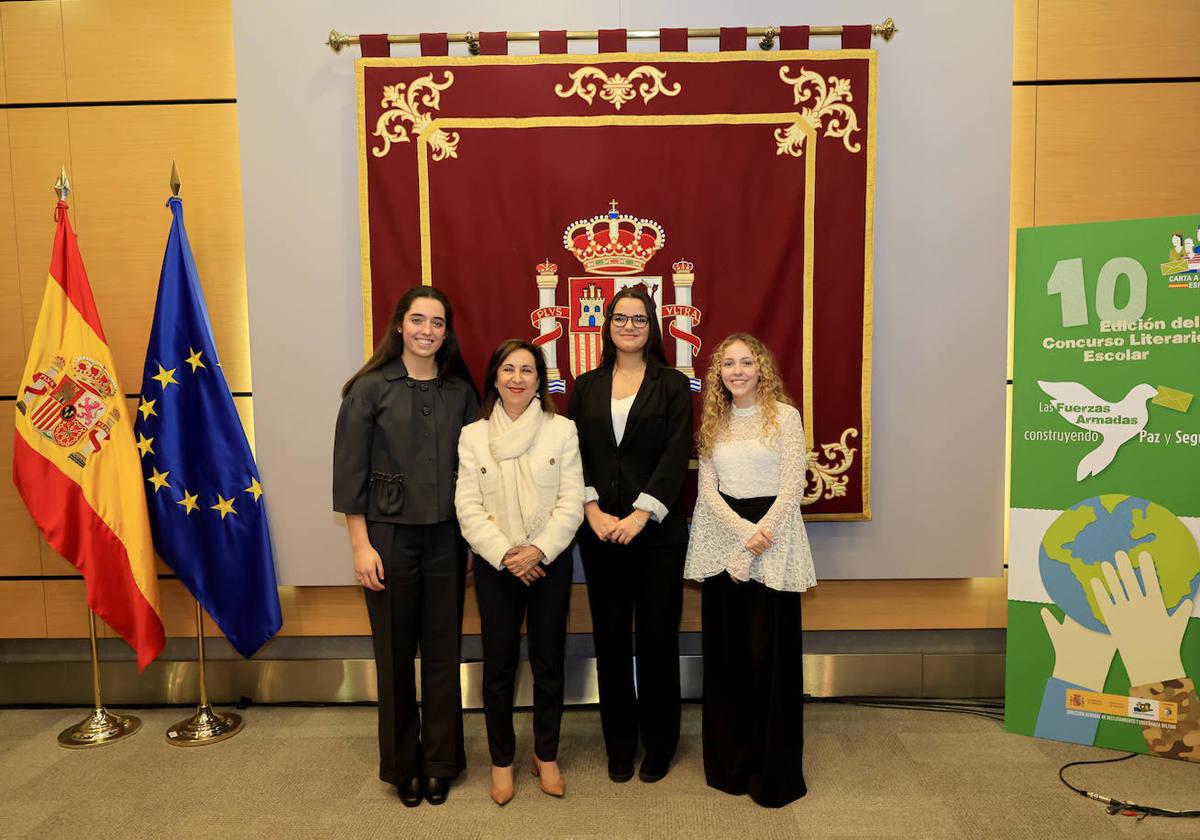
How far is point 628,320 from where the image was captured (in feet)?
7.86

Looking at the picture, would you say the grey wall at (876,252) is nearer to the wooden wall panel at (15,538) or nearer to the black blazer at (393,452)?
the black blazer at (393,452)

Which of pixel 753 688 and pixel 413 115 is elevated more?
pixel 413 115

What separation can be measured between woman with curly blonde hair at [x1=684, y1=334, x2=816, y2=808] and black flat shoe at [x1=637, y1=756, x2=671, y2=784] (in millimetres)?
196

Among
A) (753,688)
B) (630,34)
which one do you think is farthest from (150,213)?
(753,688)

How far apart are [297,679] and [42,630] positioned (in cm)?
125

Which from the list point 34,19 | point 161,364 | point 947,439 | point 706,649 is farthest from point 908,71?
point 34,19

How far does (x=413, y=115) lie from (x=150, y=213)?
1.29m

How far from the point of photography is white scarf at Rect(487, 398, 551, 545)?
7.58ft

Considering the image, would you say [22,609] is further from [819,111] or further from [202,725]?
[819,111]

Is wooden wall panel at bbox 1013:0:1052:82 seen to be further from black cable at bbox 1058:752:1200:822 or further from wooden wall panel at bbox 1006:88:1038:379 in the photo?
black cable at bbox 1058:752:1200:822

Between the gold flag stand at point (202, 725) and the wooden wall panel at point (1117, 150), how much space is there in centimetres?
416

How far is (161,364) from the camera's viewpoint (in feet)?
9.48

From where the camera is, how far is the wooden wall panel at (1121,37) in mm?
3014

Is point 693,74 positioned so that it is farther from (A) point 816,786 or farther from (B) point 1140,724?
(B) point 1140,724
